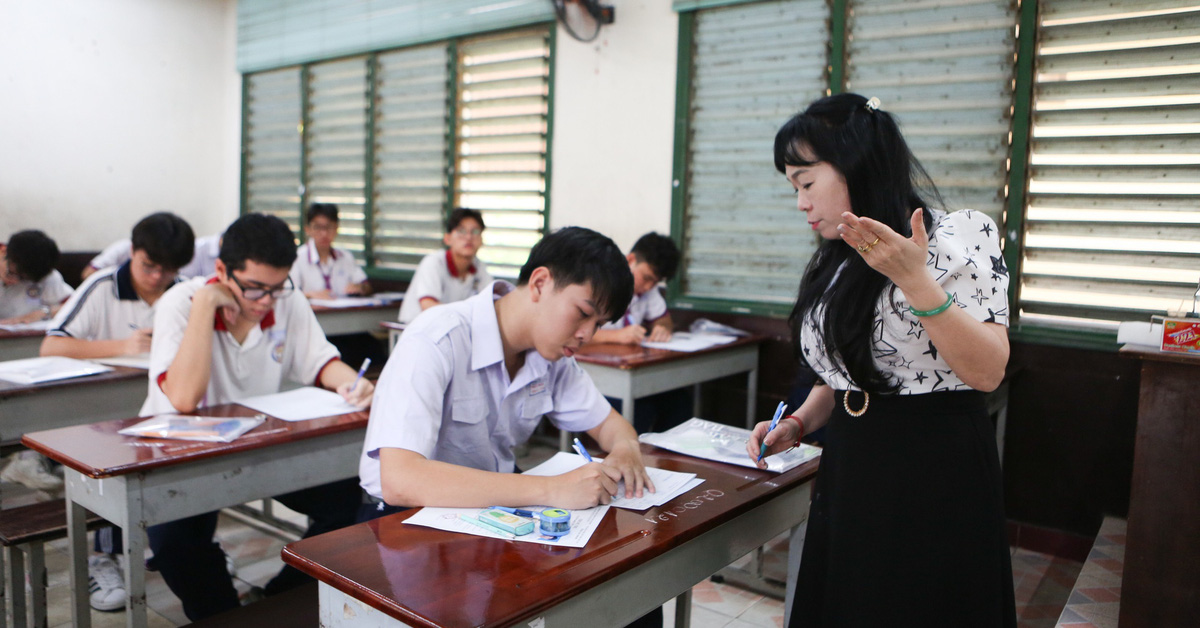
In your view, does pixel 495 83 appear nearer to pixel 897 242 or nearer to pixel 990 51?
pixel 990 51

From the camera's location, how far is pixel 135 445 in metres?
1.75

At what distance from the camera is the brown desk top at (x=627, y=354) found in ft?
10.2

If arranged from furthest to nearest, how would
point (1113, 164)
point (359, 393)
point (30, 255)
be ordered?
point (30, 255) < point (1113, 164) < point (359, 393)

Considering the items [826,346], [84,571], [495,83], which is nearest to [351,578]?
[826,346]

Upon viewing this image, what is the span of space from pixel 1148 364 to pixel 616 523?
5.12 feet

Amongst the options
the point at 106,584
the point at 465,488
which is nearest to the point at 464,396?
the point at 465,488

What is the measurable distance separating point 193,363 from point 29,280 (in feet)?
9.28

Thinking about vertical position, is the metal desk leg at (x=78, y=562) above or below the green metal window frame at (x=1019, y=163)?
below

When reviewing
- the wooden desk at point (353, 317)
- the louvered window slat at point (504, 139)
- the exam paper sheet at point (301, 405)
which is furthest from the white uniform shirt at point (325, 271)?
the exam paper sheet at point (301, 405)

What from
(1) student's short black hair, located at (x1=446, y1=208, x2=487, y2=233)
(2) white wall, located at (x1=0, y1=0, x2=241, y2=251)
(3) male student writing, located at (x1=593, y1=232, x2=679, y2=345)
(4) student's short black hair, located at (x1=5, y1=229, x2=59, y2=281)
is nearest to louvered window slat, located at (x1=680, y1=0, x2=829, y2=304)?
(3) male student writing, located at (x1=593, y1=232, x2=679, y2=345)

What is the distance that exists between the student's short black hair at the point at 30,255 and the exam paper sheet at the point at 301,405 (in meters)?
2.62

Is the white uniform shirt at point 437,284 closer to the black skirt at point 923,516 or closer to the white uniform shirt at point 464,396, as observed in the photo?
the white uniform shirt at point 464,396

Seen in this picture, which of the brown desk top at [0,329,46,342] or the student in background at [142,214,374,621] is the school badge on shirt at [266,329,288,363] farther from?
the brown desk top at [0,329,46,342]

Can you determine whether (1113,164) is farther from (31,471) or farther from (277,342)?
(31,471)
